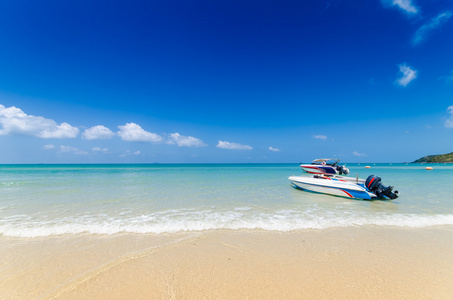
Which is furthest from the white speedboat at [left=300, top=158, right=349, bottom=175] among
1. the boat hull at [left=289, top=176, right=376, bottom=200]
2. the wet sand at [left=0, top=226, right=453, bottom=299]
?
the wet sand at [left=0, top=226, right=453, bottom=299]

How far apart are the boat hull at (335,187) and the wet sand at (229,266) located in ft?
21.1

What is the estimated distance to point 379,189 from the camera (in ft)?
39.6

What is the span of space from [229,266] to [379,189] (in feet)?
41.7

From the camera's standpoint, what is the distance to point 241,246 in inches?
192

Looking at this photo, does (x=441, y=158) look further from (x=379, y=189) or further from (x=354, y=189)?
(x=354, y=189)

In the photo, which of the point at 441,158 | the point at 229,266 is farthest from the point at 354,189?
the point at 441,158

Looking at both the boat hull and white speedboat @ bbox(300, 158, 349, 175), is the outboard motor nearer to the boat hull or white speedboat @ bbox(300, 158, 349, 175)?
the boat hull

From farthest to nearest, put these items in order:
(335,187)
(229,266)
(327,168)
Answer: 1. (327,168)
2. (335,187)
3. (229,266)

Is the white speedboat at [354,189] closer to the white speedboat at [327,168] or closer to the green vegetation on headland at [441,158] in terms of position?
the white speedboat at [327,168]

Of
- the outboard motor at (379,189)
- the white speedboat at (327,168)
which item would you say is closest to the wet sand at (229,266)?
the outboard motor at (379,189)

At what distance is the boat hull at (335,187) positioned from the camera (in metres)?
11.9

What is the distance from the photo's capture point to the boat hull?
39.1 ft

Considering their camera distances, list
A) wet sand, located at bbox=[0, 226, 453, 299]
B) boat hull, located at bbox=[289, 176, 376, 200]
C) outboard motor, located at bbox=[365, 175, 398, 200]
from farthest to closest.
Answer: boat hull, located at bbox=[289, 176, 376, 200] < outboard motor, located at bbox=[365, 175, 398, 200] < wet sand, located at bbox=[0, 226, 453, 299]

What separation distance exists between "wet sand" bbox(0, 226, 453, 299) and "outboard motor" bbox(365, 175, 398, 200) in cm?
654
